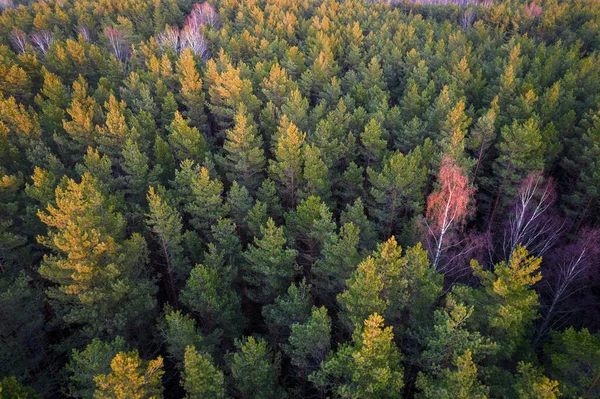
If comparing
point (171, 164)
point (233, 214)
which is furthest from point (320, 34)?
point (233, 214)

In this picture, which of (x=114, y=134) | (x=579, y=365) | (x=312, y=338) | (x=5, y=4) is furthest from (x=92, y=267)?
(x=5, y=4)

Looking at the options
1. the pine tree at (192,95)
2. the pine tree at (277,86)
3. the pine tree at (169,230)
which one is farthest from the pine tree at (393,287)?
the pine tree at (192,95)

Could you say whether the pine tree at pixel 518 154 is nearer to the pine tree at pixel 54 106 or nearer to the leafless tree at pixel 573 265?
the leafless tree at pixel 573 265

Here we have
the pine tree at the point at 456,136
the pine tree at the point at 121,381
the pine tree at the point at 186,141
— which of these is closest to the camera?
the pine tree at the point at 121,381

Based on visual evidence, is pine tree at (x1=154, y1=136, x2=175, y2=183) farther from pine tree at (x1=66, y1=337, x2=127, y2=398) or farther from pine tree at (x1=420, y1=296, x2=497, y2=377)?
pine tree at (x1=420, y1=296, x2=497, y2=377)

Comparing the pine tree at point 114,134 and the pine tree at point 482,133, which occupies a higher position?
the pine tree at point 114,134

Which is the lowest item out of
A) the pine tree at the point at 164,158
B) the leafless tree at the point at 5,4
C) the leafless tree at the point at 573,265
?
the leafless tree at the point at 573,265

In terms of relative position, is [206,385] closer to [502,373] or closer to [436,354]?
[436,354]

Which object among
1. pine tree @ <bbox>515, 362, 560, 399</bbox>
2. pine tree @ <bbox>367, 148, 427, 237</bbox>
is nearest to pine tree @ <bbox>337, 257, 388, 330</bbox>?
pine tree @ <bbox>515, 362, 560, 399</bbox>
